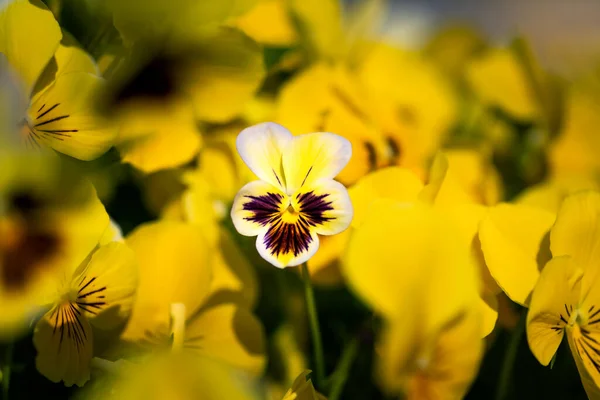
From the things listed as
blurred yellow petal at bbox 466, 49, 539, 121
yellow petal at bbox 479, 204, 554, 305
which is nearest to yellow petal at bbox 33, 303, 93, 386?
yellow petal at bbox 479, 204, 554, 305

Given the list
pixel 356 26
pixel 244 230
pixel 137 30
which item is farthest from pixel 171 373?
pixel 356 26

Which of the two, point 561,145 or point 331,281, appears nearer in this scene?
point 331,281

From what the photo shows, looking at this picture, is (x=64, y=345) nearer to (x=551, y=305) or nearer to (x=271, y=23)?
(x=551, y=305)

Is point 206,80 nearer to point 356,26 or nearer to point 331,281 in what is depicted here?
point 331,281

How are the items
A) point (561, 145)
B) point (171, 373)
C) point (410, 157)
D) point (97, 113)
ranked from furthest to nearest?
point (561, 145) → point (410, 157) → point (97, 113) → point (171, 373)

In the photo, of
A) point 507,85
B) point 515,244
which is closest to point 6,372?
point 515,244

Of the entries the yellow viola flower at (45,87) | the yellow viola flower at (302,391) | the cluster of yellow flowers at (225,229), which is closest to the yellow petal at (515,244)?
the cluster of yellow flowers at (225,229)
